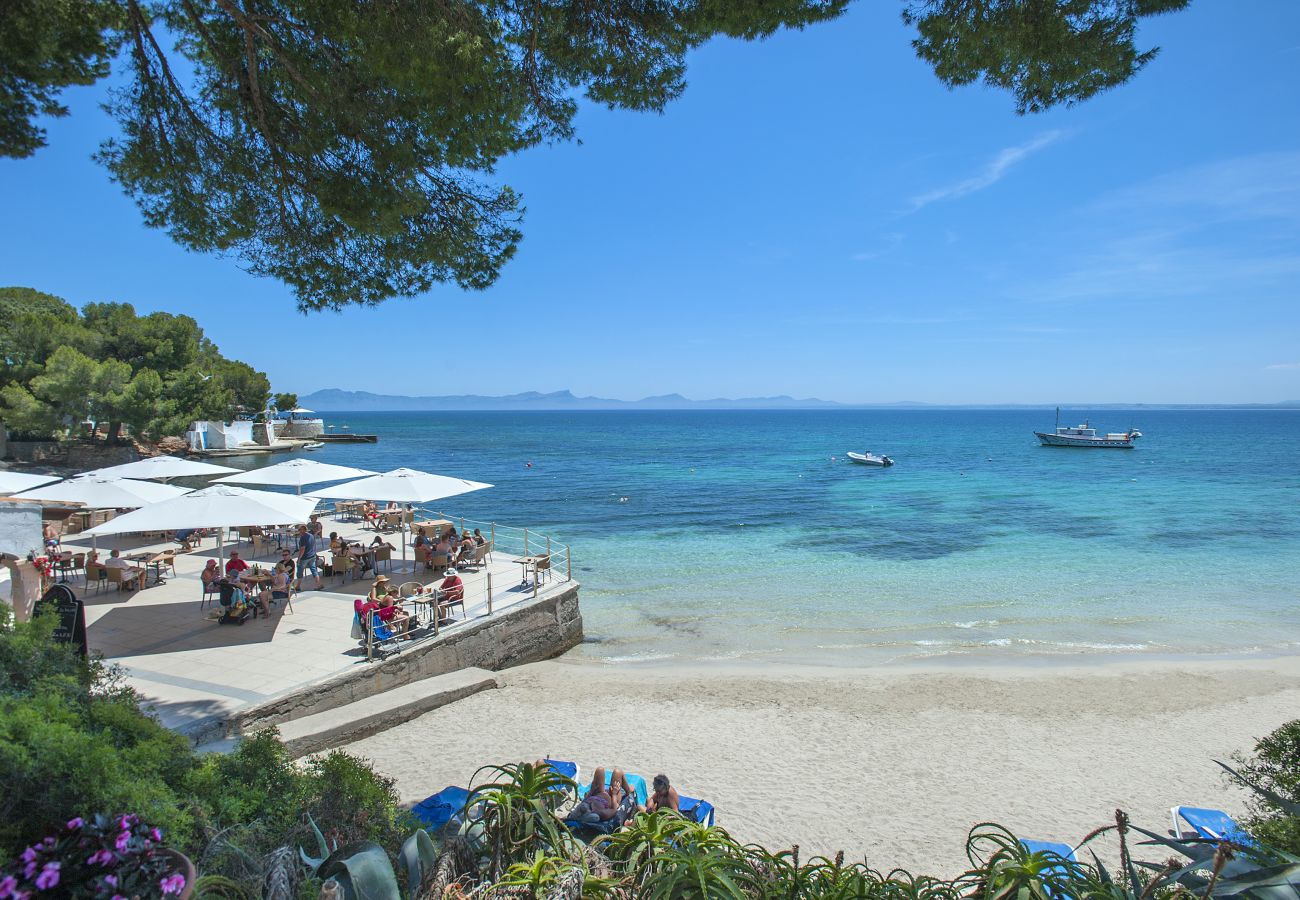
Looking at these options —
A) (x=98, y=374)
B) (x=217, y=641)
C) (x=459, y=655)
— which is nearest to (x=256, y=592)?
(x=217, y=641)

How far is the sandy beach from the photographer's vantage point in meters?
7.30

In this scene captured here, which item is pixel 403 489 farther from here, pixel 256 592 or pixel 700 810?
pixel 700 810

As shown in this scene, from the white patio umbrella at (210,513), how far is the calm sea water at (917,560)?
635cm

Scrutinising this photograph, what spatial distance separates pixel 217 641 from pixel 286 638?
938 millimetres

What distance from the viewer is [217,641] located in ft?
31.5

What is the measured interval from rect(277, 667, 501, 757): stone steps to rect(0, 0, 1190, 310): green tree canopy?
5.20 meters

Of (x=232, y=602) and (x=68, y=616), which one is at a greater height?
(x=68, y=616)

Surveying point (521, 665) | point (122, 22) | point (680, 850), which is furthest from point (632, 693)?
point (122, 22)

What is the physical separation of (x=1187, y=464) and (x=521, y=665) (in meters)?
68.5

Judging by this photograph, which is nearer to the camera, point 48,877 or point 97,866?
point 48,877

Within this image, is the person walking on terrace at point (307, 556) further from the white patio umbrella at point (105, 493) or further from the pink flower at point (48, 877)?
the pink flower at point (48, 877)

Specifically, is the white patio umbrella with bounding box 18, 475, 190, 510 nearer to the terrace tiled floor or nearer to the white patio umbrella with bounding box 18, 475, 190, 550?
the white patio umbrella with bounding box 18, 475, 190, 550

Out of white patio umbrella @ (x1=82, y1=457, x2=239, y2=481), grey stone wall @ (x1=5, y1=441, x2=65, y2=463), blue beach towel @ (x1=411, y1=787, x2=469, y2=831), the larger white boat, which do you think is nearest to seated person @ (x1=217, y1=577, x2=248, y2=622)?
blue beach towel @ (x1=411, y1=787, x2=469, y2=831)

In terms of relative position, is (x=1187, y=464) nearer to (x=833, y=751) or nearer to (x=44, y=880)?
(x=833, y=751)
